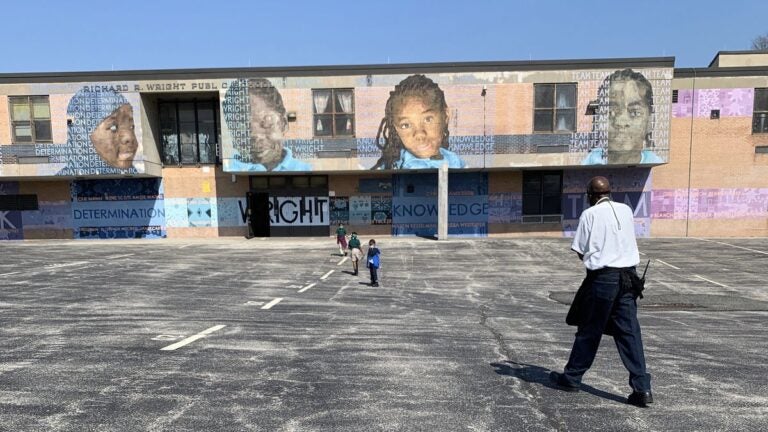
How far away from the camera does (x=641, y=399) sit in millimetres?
3564

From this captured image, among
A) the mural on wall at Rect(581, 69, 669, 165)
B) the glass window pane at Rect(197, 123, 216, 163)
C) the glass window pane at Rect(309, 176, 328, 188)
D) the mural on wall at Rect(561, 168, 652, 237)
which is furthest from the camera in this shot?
the glass window pane at Rect(197, 123, 216, 163)

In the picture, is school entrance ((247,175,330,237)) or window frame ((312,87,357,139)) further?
school entrance ((247,175,330,237))

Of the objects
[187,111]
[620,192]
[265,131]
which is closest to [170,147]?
[187,111]

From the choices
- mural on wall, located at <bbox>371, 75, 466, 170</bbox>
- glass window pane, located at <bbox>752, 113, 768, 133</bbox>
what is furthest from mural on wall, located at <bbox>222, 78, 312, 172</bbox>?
glass window pane, located at <bbox>752, 113, 768, 133</bbox>

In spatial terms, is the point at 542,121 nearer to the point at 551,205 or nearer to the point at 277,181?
the point at 551,205

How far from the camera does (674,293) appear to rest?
1111 cm

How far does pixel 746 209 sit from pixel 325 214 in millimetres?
22610

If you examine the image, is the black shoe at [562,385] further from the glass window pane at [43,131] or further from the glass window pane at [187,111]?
the glass window pane at [43,131]

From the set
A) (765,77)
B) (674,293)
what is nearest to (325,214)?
(674,293)

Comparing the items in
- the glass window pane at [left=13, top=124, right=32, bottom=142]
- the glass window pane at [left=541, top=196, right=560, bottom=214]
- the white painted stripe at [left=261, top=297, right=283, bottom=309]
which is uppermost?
the glass window pane at [left=13, top=124, right=32, bottom=142]

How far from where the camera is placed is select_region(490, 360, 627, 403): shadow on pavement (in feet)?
12.7

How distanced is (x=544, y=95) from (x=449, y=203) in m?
7.27

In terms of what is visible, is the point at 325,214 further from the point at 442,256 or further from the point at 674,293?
the point at 674,293

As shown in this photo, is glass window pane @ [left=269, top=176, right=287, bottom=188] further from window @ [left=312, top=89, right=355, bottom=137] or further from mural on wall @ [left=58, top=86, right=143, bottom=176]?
mural on wall @ [left=58, top=86, right=143, bottom=176]
